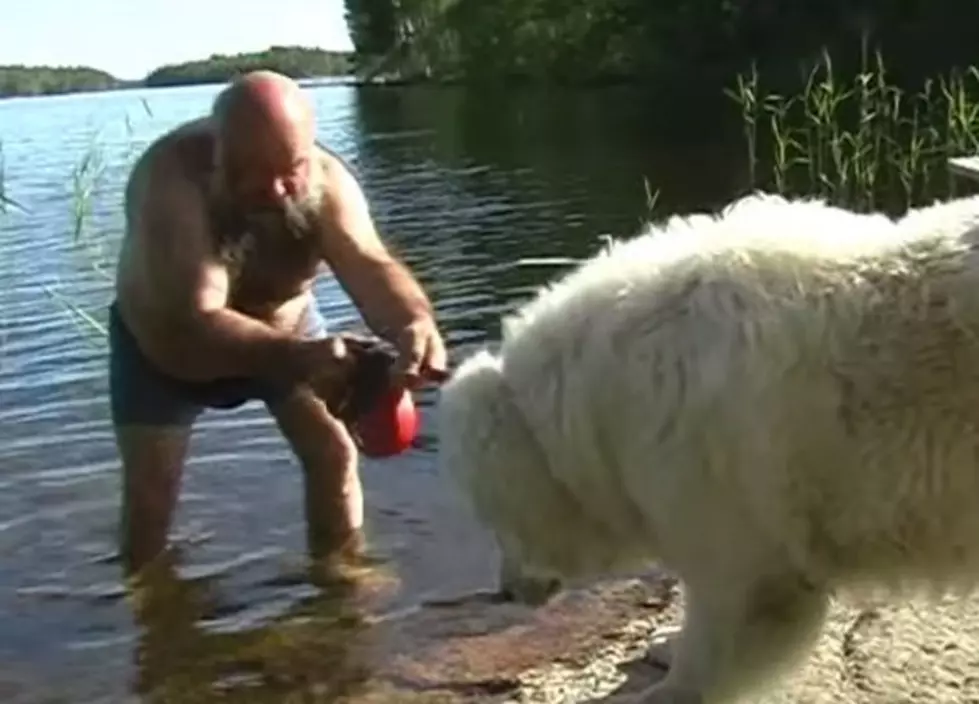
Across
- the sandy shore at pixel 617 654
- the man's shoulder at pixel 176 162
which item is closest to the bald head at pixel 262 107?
the man's shoulder at pixel 176 162

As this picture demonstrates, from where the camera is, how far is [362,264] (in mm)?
5789

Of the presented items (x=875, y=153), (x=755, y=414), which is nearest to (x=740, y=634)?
Answer: (x=755, y=414)

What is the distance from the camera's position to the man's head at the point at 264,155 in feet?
17.4

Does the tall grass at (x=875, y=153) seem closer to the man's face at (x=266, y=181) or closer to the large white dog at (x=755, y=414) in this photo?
the man's face at (x=266, y=181)

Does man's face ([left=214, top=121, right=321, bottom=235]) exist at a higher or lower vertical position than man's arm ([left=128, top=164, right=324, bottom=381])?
higher

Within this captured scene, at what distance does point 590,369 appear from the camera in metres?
3.87

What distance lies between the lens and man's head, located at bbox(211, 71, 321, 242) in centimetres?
531

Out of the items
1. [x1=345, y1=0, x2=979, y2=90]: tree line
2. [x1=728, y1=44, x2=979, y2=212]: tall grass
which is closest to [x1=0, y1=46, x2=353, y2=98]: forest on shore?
[x1=345, y1=0, x2=979, y2=90]: tree line

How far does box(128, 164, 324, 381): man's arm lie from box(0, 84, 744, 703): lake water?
864mm

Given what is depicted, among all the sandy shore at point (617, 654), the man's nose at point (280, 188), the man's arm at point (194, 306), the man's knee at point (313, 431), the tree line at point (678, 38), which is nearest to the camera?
the sandy shore at point (617, 654)

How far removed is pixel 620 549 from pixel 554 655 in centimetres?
110

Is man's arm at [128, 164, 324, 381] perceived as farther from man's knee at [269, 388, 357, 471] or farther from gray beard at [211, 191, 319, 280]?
man's knee at [269, 388, 357, 471]

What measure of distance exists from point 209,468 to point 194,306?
2881 mm

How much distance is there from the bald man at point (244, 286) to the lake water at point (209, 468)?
575mm
